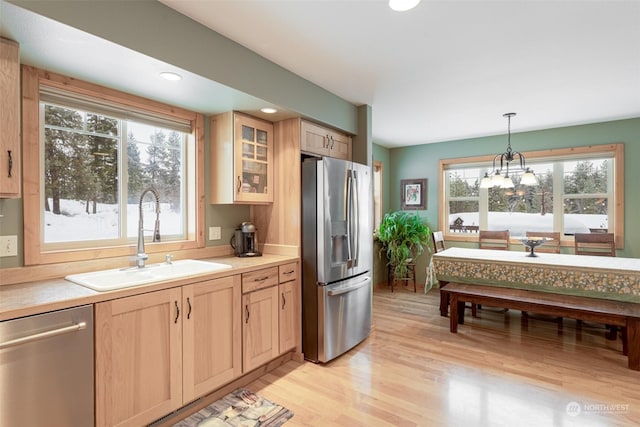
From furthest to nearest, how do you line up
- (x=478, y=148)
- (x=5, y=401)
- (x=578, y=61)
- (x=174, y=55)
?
(x=478, y=148)
(x=578, y=61)
(x=174, y=55)
(x=5, y=401)

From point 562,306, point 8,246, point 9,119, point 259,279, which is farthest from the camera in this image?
point 562,306

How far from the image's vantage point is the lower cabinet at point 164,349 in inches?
65.1

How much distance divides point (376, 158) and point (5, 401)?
508 centimetres

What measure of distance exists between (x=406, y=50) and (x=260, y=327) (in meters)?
2.35

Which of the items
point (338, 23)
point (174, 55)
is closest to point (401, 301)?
point (338, 23)

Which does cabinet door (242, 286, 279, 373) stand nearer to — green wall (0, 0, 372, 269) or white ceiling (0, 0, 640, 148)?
green wall (0, 0, 372, 269)

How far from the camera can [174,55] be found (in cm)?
184

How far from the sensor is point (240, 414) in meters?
2.10

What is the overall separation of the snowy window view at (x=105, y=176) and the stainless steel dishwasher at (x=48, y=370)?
2.65ft

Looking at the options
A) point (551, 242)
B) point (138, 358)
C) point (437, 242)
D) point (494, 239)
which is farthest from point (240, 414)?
point (551, 242)

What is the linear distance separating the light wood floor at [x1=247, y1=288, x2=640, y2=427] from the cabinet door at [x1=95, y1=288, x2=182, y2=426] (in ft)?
2.49

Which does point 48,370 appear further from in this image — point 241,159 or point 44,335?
point 241,159

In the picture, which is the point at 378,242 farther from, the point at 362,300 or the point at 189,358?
the point at 189,358

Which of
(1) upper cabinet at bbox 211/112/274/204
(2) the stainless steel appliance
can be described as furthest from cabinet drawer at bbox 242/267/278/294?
(1) upper cabinet at bbox 211/112/274/204
